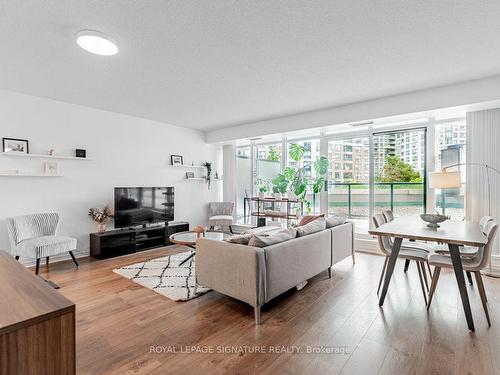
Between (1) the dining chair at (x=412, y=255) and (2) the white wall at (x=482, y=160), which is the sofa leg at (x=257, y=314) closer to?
(1) the dining chair at (x=412, y=255)

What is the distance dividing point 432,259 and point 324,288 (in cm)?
114

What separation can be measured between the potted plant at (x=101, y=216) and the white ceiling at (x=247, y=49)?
179 cm

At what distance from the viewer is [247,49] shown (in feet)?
8.33

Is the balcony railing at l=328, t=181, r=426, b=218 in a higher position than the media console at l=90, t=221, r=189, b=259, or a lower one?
higher

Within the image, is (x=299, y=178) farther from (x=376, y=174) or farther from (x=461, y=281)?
(x=461, y=281)

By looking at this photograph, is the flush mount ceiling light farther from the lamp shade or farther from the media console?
the lamp shade

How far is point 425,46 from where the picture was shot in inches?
98.2

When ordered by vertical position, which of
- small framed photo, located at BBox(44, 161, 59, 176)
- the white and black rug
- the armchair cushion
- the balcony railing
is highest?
small framed photo, located at BBox(44, 161, 59, 176)

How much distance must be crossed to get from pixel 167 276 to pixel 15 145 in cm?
286

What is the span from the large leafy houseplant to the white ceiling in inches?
65.8

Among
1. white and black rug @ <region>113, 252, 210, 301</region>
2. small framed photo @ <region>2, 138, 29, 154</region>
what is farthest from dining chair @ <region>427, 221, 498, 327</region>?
small framed photo @ <region>2, 138, 29, 154</region>

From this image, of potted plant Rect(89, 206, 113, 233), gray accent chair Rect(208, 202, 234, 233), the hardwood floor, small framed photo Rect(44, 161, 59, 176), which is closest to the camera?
the hardwood floor

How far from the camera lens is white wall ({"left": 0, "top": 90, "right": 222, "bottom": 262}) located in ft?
12.5

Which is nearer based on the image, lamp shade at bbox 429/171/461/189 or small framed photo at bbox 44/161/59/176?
lamp shade at bbox 429/171/461/189
